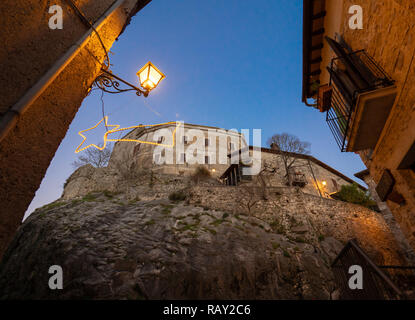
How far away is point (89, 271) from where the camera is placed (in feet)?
24.0

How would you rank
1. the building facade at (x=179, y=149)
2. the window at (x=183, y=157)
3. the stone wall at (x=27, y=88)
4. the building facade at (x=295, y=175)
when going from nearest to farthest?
1. the stone wall at (x=27, y=88)
2. the building facade at (x=295, y=175)
3. the building facade at (x=179, y=149)
4. the window at (x=183, y=157)

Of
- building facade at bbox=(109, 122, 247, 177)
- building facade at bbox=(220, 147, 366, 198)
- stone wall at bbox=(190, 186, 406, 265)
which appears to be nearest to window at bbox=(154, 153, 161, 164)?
building facade at bbox=(109, 122, 247, 177)

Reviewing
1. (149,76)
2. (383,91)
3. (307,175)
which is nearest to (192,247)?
(149,76)

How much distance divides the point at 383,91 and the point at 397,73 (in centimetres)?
43

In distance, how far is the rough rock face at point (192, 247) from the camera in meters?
7.37

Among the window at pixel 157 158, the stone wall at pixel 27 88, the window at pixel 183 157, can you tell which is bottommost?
the stone wall at pixel 27 88

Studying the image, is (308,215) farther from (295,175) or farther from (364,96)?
(364,96)

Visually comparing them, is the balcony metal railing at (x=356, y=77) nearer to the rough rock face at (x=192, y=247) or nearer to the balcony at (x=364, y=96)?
the balcony at (x=364, y=96)

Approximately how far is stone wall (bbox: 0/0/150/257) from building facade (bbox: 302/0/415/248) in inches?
232

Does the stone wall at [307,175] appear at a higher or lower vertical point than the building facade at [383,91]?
higher

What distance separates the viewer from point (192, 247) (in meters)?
9.19

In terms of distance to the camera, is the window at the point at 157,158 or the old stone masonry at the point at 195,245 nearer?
the old stone masonry at the point at 195,245

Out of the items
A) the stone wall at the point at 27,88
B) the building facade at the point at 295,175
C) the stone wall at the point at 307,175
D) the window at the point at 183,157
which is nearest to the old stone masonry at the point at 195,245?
the stone wall at the point at 27,88
